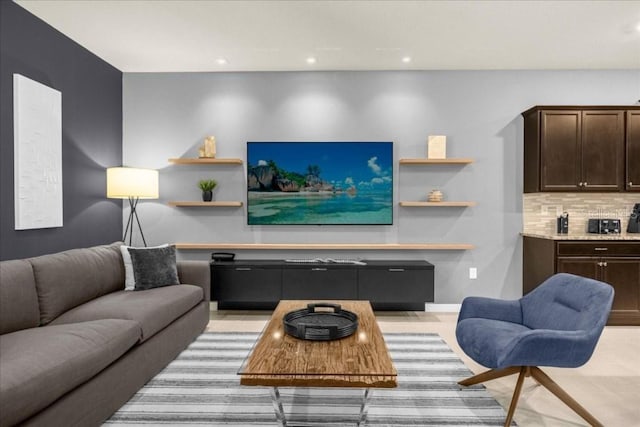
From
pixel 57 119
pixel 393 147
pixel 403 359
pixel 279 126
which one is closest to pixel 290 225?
pixel 279 126

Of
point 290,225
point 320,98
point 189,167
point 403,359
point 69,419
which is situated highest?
point 320,98

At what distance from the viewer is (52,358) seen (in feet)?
6.18

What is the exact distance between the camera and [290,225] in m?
4.78

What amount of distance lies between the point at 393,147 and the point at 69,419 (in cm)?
382

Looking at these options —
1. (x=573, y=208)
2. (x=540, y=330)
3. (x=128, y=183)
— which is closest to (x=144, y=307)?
(x=128, y=183)

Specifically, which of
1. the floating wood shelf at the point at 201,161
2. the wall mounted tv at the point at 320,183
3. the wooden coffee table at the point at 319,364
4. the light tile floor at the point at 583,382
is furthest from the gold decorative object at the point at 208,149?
the wooden coffee table at the point at 319,364

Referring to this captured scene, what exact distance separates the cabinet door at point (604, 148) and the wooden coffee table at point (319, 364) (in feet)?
10.9

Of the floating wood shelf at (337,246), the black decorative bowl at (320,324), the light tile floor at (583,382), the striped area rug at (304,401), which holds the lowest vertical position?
the light tile floor at (583,382)

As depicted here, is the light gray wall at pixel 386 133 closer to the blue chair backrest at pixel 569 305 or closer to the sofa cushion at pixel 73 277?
the sofa cushion at pixel 73 277

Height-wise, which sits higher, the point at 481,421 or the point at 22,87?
the point at 22,87

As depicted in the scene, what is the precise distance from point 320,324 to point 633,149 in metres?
3.91

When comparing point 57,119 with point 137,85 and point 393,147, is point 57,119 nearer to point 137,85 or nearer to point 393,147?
point 137,85

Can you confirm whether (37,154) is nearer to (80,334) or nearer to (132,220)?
(132,220)

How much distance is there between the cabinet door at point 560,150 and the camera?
427 cm
